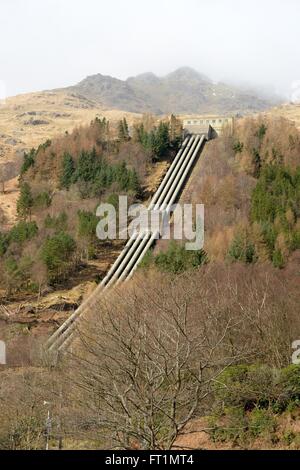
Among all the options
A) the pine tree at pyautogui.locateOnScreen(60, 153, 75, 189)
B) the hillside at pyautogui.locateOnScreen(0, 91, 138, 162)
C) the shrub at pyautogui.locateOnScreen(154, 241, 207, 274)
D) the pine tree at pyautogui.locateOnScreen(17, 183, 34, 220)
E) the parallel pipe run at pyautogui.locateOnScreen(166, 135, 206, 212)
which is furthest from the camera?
the hillside at pyautogui.locateOnScreen(0, 91, 138, 162)

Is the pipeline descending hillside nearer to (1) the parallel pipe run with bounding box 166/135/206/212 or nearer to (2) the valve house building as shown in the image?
(1) the parallel pipe run with bounding box 166/135/206/212

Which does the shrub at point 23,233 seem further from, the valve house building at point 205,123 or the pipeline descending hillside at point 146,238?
the valve house building at point 205,123

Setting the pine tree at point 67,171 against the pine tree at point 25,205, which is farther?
the pine tree at point 67,171

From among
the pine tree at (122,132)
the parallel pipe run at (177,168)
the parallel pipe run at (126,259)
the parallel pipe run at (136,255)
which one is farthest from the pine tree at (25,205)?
the pine tree at (122,132)

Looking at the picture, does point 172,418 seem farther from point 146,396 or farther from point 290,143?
point 290,143

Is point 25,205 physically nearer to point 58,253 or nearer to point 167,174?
point 58,253

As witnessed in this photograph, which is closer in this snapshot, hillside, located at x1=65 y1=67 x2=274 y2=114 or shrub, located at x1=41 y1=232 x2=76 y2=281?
shrub, located at x1=41 y1=232 x2=76 y2=281

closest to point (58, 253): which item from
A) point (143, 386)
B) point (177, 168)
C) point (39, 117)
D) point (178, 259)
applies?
point (178, 259)

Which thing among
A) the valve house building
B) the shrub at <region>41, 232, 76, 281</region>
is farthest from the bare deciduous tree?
the valve house building

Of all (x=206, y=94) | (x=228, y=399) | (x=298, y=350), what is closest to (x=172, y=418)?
(x=228, y=399)

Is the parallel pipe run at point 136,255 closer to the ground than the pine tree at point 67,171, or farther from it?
closer to the ground
